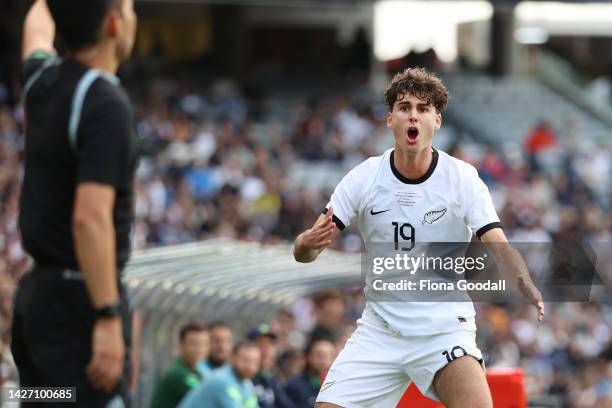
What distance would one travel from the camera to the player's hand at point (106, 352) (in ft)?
14.8

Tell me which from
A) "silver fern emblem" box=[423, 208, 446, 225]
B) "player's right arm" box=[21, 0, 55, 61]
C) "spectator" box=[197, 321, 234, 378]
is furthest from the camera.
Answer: "spectator" box=[197, 321, 234, 378]

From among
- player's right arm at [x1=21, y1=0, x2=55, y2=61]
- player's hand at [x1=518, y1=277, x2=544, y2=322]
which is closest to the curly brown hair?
player's hand at [x1=518, y1=277, x2=544, y2=322]

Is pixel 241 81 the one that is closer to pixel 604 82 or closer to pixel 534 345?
pixel 604 82

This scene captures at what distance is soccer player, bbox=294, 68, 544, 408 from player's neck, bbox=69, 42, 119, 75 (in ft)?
6.53

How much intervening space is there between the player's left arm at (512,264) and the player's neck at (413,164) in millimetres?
466

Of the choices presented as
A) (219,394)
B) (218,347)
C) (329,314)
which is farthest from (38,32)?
(329,314)

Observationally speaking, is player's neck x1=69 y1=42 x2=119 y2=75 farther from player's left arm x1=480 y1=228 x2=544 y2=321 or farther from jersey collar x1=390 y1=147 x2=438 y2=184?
player's left arm x1=480 y1=228 x2=544 y2=321

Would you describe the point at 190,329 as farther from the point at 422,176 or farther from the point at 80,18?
the point at 80,18

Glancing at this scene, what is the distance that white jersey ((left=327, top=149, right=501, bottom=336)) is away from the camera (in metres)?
6.75

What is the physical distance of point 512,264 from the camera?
21.8ft

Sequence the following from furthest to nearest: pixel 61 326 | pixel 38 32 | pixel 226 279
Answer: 1. pixel 226 279
2. pixel 38 32
3. pixel 61 326

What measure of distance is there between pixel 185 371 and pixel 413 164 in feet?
13.1

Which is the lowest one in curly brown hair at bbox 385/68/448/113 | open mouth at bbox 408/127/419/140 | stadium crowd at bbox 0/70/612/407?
stadium crowd at bbox 0/70/612/407

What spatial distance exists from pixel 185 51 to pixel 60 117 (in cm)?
2990
